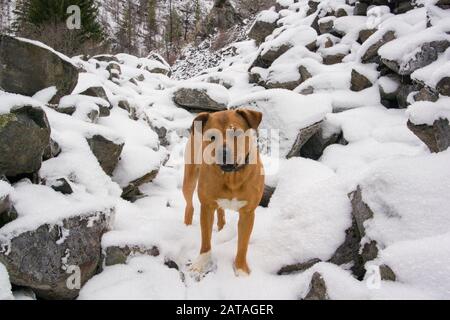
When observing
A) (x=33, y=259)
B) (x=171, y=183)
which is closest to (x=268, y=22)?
(x=171, y=183)

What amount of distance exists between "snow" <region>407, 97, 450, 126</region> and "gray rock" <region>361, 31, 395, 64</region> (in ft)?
14.4

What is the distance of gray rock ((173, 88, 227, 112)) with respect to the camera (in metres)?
9.22

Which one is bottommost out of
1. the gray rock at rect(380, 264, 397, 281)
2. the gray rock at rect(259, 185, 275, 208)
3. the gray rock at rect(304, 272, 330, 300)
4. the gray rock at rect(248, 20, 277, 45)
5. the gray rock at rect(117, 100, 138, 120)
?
the gray rock at rect(304, 272, 330, 300)

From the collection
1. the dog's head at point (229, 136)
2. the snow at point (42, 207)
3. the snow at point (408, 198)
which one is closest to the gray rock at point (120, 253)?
the snow at point (42, 207)

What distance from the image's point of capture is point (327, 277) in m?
2.84

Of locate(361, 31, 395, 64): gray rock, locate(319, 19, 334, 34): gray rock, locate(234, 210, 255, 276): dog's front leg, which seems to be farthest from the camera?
locate(319, 19, 334, 34): gray rock

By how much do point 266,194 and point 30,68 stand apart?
354cm

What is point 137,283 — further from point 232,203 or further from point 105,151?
point 105,151

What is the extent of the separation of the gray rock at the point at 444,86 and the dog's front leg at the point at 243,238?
3.22m

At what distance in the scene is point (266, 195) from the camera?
507 centimetres

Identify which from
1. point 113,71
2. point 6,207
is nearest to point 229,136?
point 6,207

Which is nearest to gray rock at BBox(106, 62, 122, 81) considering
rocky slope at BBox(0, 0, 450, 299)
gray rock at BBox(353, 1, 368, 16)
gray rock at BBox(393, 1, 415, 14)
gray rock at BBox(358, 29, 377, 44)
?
rocky slope at BBox(0, 0, 450, 299)

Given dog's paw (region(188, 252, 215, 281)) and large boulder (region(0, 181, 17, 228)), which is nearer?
large boulder (region(0, 181, 17, 228))

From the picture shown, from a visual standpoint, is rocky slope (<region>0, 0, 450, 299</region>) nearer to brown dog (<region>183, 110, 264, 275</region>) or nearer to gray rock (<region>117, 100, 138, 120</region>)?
gray rock (<region>117, 100, 138, 120</region>)
